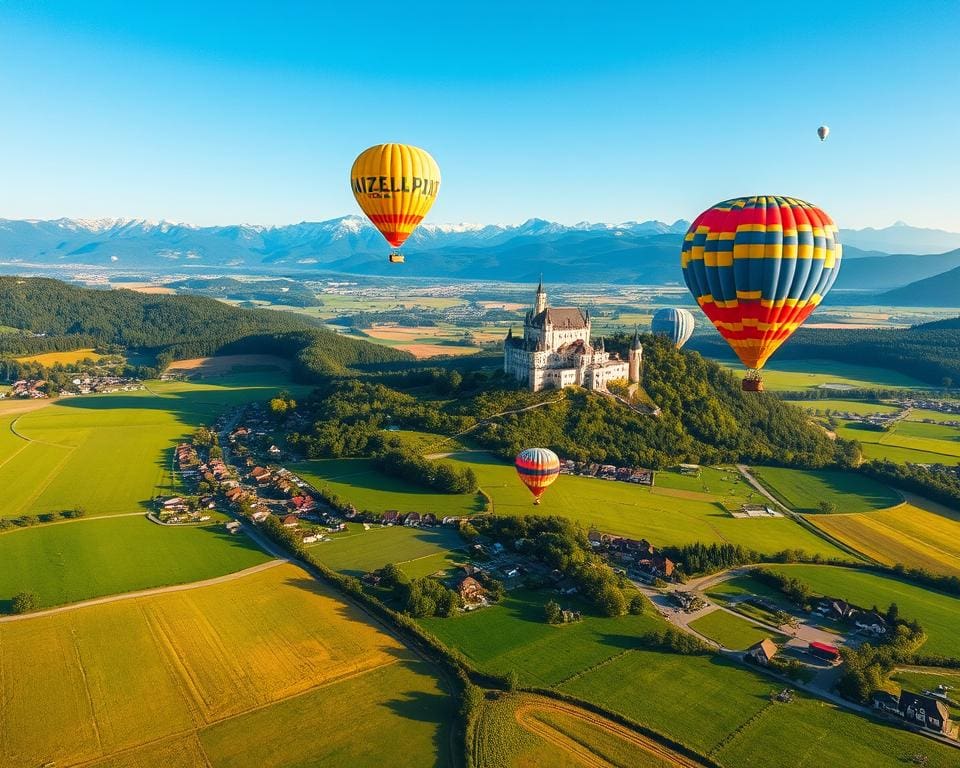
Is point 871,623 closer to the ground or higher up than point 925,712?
closer to the ground

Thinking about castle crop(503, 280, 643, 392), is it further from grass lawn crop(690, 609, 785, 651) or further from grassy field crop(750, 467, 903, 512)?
grass lawn crop(690, 609, 785, 651)

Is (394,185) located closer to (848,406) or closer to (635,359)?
(635,359)

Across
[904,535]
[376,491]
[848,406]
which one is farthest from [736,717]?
[848,406]

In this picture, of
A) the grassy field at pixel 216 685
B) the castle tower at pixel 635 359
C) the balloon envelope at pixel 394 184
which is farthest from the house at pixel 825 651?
the castle tower at pixel 635 359

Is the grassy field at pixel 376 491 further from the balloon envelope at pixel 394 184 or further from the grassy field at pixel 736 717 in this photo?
the grassy field at pixel 736 717

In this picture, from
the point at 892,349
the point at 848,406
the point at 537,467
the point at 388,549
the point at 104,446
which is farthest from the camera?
the point at 892,349

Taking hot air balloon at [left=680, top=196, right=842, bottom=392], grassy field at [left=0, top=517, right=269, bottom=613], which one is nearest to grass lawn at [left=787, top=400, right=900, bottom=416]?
hot air balloon at [left=680, top=196, right=842, bottom=392]
